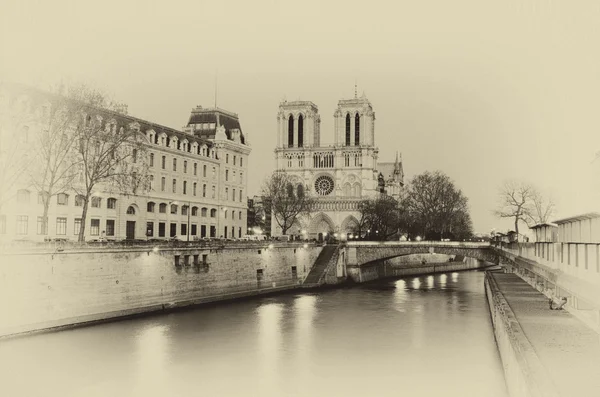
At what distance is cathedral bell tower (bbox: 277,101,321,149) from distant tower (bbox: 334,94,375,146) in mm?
4387

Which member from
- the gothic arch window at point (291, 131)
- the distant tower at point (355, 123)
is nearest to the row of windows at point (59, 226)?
the distant tower at point (355, 123)

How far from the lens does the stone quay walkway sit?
12.6m

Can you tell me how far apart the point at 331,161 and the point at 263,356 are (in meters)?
74.7

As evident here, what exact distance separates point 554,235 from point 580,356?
58.3 feet

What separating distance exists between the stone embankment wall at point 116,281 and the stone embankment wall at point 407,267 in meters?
16.3

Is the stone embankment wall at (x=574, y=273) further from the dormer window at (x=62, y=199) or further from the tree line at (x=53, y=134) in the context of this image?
the dormer window at (x=62, y=199)

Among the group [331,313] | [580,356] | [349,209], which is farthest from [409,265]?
[580,356]

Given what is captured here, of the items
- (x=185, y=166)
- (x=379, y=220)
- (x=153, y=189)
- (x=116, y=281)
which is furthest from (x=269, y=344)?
(x=379, y=220)

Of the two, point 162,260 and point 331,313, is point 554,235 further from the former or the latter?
point 162,260

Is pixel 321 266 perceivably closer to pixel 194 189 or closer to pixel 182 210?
pixel 194 189

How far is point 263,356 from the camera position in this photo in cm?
2400

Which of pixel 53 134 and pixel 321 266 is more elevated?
pixel 53 134

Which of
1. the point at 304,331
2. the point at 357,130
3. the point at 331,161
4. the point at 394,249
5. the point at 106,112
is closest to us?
the point at 304,331

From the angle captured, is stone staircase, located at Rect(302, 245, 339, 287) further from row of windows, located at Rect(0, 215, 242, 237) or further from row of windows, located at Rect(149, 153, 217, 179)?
row of windows, located at Rect(149, 153, 217, 179)
